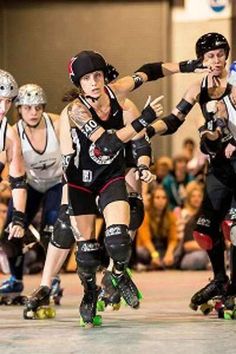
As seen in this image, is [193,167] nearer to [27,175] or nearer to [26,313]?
[27,175]

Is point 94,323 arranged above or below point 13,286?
above

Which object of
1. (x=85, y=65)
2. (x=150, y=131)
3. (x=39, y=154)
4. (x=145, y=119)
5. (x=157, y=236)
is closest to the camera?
(x=145, y=119)

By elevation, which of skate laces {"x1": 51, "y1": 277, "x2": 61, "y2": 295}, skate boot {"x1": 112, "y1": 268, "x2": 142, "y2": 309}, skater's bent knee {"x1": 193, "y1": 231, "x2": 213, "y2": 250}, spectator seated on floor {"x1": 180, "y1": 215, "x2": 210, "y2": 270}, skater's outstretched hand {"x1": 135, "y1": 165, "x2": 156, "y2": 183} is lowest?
spectator seated on floor {"x1": 180, "y1": 215, "x2": 210, "y2": 270}

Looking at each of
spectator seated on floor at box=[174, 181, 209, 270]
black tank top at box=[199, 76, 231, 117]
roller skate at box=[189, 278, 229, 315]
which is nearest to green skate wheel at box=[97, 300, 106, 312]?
roller skate at box=[189, 278, 229, 315]

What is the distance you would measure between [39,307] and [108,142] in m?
1.41

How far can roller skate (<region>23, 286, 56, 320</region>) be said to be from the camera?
6.78m

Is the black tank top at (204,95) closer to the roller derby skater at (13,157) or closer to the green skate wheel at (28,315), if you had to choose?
the roller derby skater at (13,157)

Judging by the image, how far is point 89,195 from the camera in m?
6.09

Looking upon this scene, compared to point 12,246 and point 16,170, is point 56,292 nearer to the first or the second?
point 12,246

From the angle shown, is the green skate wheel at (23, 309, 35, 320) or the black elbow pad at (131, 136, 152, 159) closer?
the black elbow pad at (131, 136, 152, 159)

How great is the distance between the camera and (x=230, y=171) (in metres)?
6.68

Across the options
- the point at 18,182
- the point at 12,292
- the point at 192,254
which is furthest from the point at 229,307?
the point at 192,254

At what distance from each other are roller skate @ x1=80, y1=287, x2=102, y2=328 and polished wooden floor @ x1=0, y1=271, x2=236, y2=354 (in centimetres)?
5

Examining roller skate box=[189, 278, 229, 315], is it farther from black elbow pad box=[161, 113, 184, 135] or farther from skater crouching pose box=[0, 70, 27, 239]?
skater crouching pose box=[0, 70, 27, 239]
